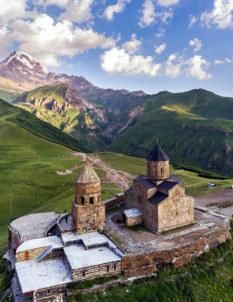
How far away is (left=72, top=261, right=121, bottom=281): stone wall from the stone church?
301 inches

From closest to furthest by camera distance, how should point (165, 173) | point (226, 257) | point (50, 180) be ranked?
point (226, 257)
point (165, 173)
point (50, 180)

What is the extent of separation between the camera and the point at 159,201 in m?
33.6

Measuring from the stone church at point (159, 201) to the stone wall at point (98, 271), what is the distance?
7.64 metres

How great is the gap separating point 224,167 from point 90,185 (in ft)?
388

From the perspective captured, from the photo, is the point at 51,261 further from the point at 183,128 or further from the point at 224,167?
the point at 183,128

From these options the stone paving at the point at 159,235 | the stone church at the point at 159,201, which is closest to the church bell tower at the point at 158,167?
the stone church at the point at 159,201

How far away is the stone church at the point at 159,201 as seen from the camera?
33750 millimetres

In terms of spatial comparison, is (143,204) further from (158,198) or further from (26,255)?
(26,255)

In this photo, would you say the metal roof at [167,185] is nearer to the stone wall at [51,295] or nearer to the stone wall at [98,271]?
the stone wall at [98,271]

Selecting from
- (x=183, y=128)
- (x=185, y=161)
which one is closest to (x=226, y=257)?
(x=185, y=161)

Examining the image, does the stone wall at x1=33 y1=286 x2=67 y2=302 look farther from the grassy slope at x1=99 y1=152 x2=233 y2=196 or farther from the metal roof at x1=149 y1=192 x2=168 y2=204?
the grassy slope at x1=99 y1=152 x2=233 y2=196

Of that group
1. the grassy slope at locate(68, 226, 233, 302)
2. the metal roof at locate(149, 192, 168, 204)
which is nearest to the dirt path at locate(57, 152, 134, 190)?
the metal roof at locate(149, 192, 168, 204)

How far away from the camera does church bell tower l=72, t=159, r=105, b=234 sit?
3297 cm

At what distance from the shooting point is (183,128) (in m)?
189
